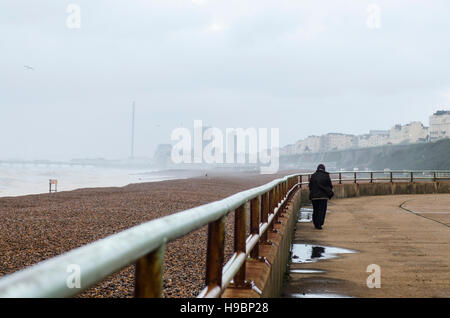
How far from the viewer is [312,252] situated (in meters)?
9.17

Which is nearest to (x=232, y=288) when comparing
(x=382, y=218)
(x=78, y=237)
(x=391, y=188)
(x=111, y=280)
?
(x=111, y=280)

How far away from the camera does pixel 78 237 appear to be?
12.6m

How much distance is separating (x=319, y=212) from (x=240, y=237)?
9092 millimetres

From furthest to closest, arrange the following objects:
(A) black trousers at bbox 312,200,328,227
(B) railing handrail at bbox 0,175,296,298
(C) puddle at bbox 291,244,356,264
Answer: (A) black trousers at bbox 312,200,328,227
(C) puddle at bbox 291,244,356,264
(B) railing handrail at bbox 0,175,296,298

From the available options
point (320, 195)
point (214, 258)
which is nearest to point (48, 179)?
point (320, 195)

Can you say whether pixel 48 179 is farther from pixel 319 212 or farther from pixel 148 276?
pixel 148 276

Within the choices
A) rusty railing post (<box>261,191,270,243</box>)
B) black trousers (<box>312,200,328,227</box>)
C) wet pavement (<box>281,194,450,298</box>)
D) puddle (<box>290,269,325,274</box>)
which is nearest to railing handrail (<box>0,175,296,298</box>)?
rusty railing post (<box>261,191,270,243</box>)

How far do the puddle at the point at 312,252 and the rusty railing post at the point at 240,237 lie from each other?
15.0 feet

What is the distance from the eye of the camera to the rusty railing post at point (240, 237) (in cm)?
380

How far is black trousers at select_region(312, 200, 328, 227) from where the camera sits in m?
12.5

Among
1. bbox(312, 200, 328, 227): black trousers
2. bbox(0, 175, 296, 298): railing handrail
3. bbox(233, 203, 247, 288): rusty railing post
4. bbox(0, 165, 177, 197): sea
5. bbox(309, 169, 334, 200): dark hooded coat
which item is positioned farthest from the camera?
bbox(0, 165, 177, 197): sea

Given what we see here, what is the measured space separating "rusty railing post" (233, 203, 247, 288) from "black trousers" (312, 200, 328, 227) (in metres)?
8.90

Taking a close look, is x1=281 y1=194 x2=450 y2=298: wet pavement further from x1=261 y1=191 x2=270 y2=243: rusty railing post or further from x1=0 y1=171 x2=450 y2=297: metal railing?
x1=0 y1=171 x2=450 y2=297: metal railing

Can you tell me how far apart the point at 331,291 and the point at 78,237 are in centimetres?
835
